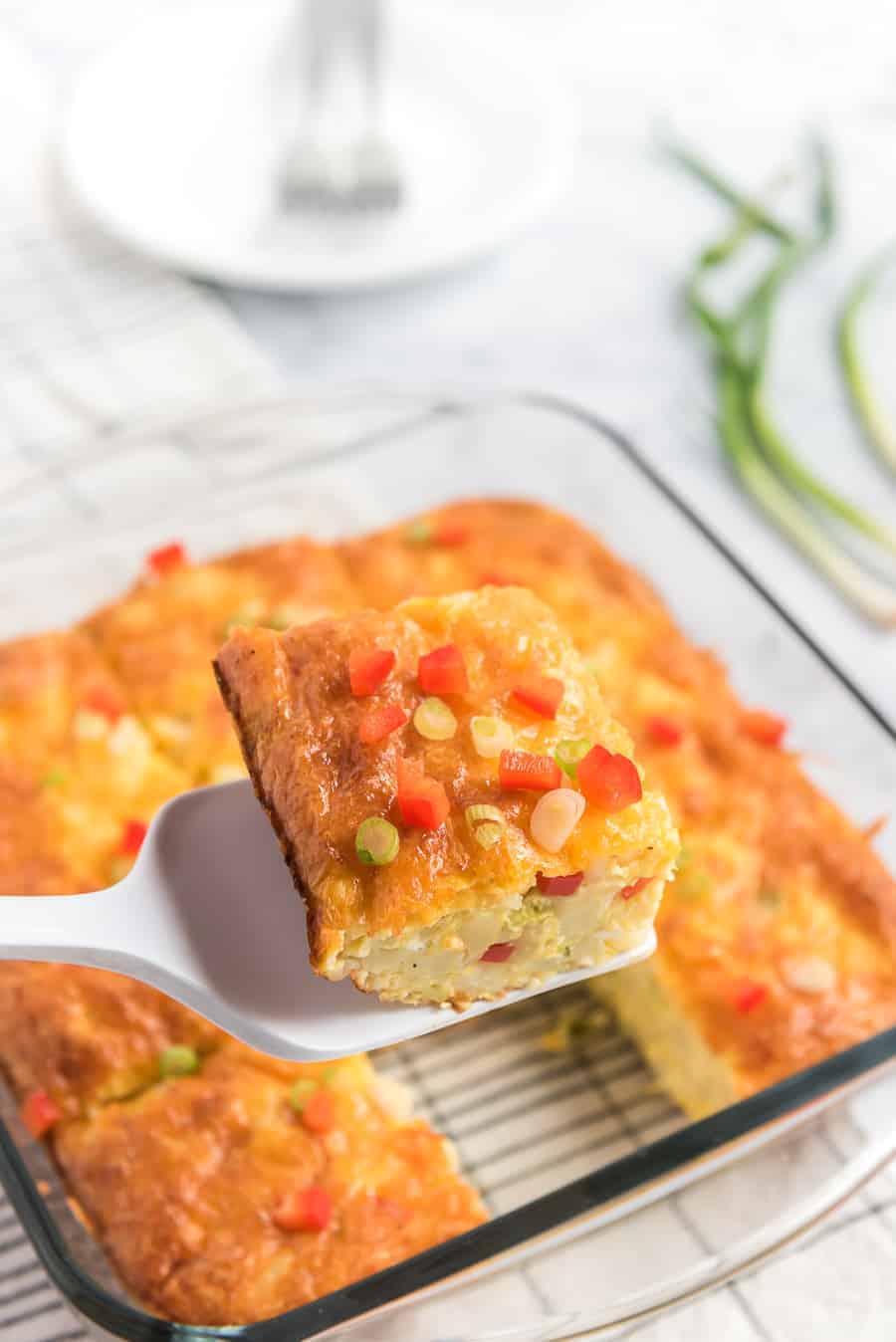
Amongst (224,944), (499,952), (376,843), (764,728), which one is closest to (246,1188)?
(224,944)

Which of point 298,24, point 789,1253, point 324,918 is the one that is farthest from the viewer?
point 298,24

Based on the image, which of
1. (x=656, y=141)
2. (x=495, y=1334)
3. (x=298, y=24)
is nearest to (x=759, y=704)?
(x=495, y=1334)

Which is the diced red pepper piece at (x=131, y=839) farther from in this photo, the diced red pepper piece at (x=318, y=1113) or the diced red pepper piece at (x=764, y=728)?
the diced red pepper piece at (x=764, y=728)

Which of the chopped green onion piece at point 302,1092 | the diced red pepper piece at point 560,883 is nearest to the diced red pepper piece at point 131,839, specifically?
the chopped green onion piece at point 302,1092

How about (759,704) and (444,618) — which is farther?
(759,704)

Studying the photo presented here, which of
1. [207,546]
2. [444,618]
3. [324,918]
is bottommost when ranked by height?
[207,546]

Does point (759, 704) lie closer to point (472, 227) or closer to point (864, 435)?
point (864, 435)

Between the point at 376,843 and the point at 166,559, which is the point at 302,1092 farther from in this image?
the point at 166,559
